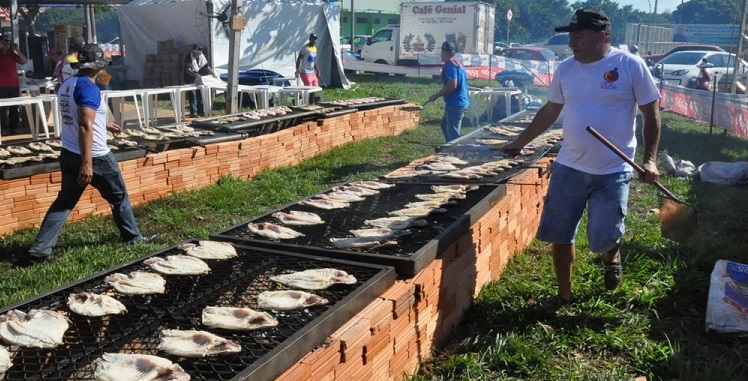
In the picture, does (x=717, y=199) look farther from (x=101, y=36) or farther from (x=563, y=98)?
(x=101, y=36)

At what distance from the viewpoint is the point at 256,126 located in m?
10.7

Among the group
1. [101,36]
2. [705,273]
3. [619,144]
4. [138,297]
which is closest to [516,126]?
[705,273]

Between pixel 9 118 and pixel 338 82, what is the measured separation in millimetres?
12813

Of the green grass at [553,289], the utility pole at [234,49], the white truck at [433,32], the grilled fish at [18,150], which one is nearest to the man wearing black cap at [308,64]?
the utility pole at [234,49]

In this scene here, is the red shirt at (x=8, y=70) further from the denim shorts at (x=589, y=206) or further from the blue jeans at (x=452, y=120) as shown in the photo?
the denim shorts at (x=589, y=206)

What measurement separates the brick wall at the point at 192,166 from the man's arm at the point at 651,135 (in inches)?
226

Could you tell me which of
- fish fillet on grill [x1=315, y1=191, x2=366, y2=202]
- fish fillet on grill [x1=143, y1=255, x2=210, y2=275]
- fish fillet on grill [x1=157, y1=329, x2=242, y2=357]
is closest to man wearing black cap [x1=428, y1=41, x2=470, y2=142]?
fish fillet on grill [x1=315, y1=191, x2=366, y2=202]

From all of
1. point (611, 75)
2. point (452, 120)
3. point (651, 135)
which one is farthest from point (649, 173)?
point (452, 120)

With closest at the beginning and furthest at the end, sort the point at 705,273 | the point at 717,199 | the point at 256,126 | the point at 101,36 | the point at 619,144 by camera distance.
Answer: the point at 619,144, the point at 705,273, the point at 717,199, the point at 256,126, the point at 101,36

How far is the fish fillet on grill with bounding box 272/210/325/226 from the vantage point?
16.8 ft

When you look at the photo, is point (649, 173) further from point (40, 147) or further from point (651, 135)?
point (40, 147)

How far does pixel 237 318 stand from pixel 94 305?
0.75 meters

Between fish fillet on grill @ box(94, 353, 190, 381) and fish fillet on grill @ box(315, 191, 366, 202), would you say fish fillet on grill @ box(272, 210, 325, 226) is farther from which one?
fish fillet on grill @ box(94, 353, 190, 381)

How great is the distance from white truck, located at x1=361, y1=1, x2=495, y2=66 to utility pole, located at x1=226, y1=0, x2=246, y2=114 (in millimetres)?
19147
